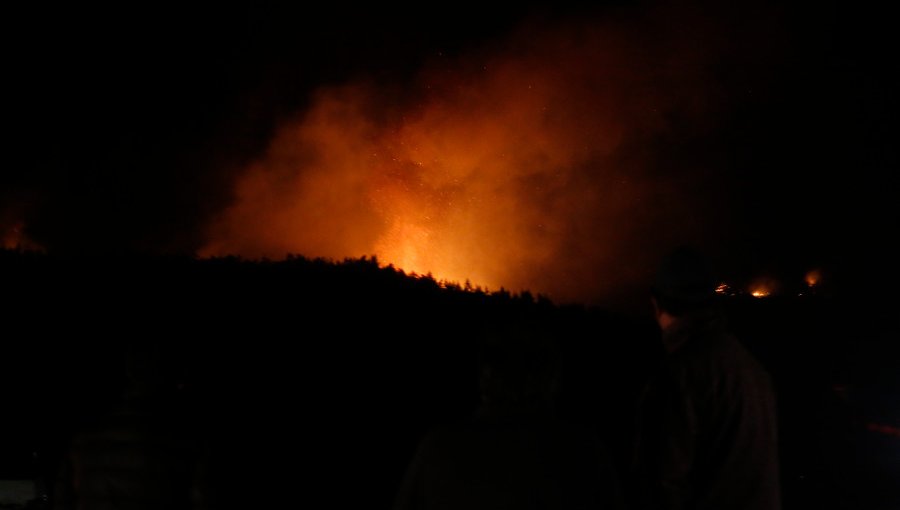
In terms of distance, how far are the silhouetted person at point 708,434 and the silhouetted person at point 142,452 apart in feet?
6.10

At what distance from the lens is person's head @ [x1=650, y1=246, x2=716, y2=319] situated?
373 cm

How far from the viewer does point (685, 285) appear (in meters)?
3.74

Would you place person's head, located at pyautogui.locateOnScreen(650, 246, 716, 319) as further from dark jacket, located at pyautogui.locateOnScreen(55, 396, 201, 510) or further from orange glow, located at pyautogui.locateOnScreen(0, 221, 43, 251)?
orange glow, located at pyautogui.locateOnScreen(0, 221, 43, 251)

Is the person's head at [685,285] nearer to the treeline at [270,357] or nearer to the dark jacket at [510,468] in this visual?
the dark jacket at [510,468]

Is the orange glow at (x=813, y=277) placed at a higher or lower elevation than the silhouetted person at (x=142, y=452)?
higher

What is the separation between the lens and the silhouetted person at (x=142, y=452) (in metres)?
A: 3.78

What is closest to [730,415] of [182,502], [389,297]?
[182,502]

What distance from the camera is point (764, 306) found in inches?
492

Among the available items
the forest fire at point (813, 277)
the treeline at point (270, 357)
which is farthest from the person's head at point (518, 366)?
the forest fire at point (813, 277)

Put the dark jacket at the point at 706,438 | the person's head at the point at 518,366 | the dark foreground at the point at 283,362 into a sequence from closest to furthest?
the person's head at the point at 518,366
the dark jacket at the point at 706,438
the dark foreground at the point at 283,362

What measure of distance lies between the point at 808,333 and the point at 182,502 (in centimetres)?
991

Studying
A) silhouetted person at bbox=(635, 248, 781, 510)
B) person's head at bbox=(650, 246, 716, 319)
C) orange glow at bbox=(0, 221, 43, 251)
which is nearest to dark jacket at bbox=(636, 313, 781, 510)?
silhouetted person at bbox=(635, 248, 781, 510)

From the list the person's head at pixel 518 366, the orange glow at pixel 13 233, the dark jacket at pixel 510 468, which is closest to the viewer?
the dark jacket at pixel 510 468

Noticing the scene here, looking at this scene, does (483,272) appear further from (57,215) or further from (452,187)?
(57,215)
